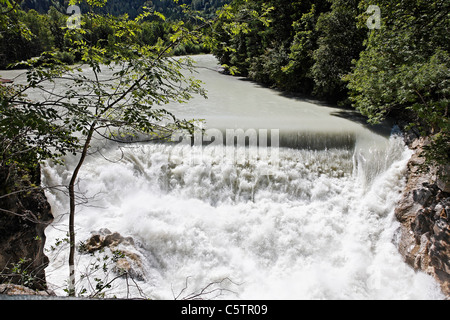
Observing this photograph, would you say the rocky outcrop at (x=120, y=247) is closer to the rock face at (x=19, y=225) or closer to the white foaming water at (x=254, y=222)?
the white foaming water at (x=254, y=222)

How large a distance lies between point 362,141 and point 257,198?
411 cm

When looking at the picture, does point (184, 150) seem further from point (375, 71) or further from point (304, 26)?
point (304, 26)

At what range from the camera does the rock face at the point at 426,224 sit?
562 cm

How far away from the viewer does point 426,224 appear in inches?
242

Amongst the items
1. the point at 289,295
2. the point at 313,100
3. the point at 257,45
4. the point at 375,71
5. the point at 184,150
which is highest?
the point at 257,45

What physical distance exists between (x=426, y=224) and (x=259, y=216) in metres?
3.90

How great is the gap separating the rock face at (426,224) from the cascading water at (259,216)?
0.25 meters

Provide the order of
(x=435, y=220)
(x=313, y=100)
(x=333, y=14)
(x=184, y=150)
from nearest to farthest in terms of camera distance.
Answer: (x=435, y=220) → (x=184, y=150) → (x=333, y=14) → (x=313, y=100)

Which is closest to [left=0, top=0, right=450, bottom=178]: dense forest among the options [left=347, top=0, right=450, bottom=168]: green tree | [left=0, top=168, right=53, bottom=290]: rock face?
→ [left=347, top=0, right=450, bottom=168]: green tree

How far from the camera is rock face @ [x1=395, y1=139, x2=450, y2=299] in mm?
5617

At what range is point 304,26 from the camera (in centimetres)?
1427

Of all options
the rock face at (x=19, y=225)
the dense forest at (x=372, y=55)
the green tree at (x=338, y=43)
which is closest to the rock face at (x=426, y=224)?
the dense forest at (x=372, y=55)

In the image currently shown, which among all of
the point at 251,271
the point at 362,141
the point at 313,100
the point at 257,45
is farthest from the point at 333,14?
the point at 251,271

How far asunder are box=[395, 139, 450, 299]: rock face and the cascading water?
25 centimetres
